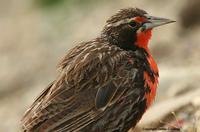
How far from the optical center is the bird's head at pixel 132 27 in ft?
29.1

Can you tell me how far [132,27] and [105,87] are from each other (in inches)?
25.8

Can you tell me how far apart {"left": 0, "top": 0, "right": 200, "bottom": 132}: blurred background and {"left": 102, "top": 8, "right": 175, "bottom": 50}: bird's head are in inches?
68.0

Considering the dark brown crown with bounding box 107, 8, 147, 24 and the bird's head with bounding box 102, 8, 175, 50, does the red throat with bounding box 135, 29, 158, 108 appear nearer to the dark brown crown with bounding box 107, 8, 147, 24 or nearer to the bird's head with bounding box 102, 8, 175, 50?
the bird's head with bounding box 102, 8, 175, 50

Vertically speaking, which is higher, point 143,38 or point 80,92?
point 143,38

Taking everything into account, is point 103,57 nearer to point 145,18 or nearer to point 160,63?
point 145,18

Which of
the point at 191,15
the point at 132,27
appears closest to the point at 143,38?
the point at 132,27

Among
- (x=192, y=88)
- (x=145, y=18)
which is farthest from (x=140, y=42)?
(x=192, y=88)

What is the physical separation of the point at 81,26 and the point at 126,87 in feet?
22.3

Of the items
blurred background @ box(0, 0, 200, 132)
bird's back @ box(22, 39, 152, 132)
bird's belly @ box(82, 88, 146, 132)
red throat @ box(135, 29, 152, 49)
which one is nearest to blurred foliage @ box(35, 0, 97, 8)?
blurred background @ box(0, 0, 200, 132)

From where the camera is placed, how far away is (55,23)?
51.1ft

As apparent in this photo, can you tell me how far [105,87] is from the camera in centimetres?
866

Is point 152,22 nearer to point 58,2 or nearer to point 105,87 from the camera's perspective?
point 105,87

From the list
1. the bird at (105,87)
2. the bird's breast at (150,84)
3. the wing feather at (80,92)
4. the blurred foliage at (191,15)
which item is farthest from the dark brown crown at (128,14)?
the blurred foliage at (191,15)

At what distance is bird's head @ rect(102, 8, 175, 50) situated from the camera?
888 centimetres
